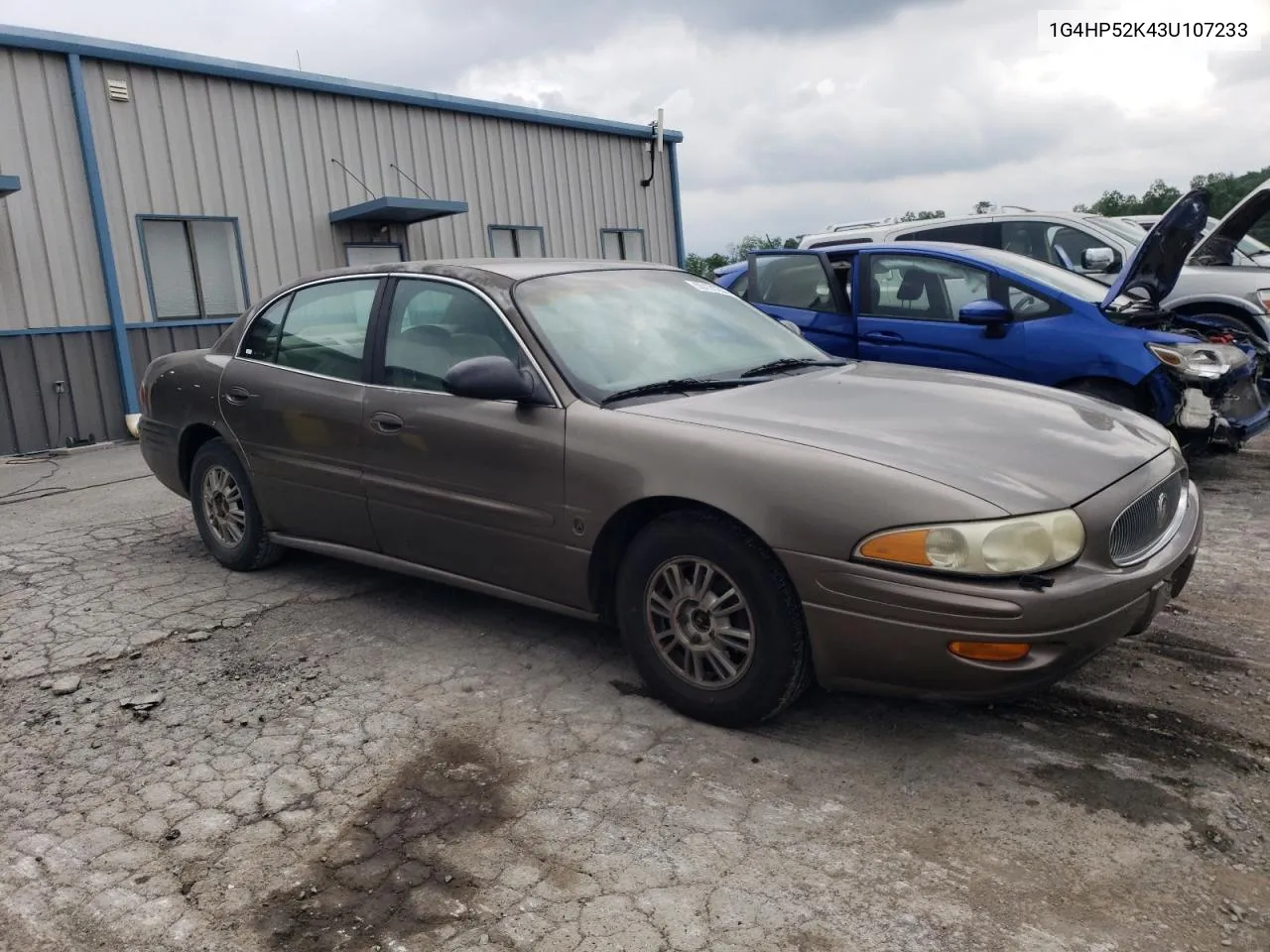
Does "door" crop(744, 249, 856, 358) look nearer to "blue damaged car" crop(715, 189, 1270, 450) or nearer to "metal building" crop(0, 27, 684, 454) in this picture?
"blue damaged car" crop(715, 189, 1270, 450)

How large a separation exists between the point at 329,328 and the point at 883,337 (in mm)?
3650

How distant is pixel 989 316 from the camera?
6004 mm

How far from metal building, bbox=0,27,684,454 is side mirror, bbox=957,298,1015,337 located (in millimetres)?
7869

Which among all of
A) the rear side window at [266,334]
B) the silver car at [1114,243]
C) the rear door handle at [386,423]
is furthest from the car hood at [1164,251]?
the rear side window at [266,334]

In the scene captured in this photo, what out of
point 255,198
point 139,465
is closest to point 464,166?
point 255,198

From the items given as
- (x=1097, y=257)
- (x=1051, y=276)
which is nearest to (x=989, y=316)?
(x=1051, y=276)

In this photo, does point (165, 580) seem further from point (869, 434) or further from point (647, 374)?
point (869, 434)

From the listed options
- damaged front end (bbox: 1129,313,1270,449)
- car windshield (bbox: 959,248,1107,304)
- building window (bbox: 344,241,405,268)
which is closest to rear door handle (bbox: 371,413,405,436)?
car windshield (bbox: 959,248,1107,304)

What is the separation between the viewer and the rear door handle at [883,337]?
650 cm

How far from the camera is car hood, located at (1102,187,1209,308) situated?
6.12 m

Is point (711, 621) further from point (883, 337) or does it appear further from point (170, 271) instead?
point (170, 271)

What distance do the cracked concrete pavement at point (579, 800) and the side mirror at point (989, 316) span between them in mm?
2200

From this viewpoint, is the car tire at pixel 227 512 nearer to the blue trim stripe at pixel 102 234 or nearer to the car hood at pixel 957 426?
the car hood at pixel 957 426

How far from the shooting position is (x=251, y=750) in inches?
129
